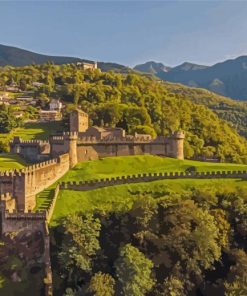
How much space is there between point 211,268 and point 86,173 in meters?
24.8

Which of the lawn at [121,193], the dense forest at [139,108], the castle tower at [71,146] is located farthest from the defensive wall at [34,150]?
the dense forest at [139,108]

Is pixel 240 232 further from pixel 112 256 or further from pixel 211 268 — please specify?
pixel 112 256

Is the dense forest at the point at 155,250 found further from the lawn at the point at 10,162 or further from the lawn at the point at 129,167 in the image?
the lawn at the point at 10,162

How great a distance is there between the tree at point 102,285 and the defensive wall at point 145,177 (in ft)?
57.3

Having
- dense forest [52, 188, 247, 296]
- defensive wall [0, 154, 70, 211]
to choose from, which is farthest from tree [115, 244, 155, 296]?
defensive wall [0, 154, 70, 211]

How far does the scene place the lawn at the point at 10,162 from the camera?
68312mm

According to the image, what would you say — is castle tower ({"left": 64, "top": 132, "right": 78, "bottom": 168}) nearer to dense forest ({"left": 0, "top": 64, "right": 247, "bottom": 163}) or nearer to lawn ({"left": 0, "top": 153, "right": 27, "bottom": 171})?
lawn ({"left": 0, "top": 153, "right": 27, "bottom": 171})

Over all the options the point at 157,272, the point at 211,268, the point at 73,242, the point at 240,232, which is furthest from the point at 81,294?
the point at 240,232

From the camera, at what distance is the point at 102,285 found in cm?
4697

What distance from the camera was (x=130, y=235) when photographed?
5522cm

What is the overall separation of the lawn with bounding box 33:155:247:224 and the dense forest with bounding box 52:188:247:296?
10.7ft

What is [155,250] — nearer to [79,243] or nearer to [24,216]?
[79,243]

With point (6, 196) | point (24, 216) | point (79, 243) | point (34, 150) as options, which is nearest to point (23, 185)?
point (6, 196)

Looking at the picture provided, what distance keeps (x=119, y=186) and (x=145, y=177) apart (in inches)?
168
